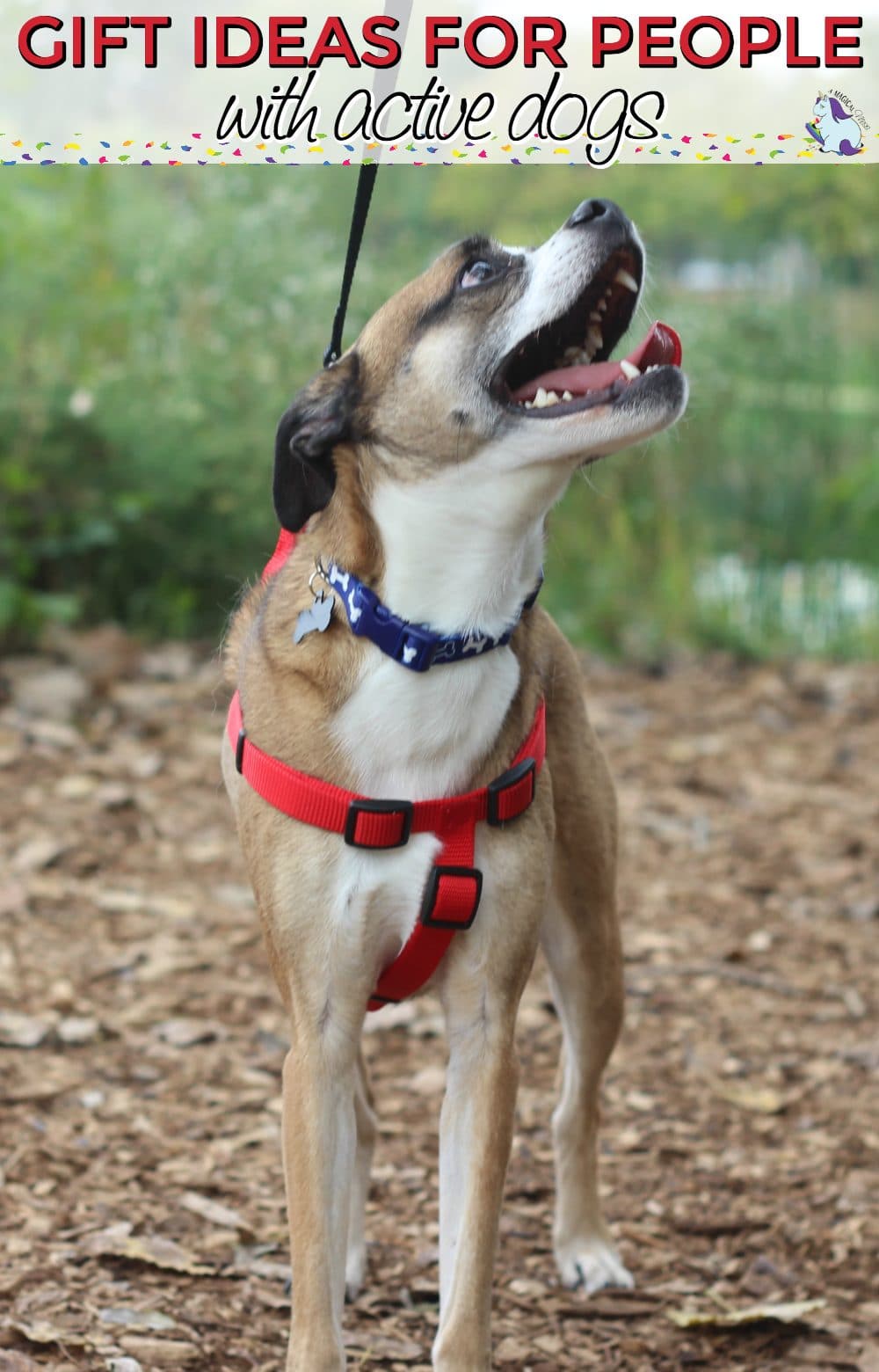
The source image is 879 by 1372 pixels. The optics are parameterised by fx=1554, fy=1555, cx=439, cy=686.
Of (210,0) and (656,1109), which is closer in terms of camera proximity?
(656,1109)

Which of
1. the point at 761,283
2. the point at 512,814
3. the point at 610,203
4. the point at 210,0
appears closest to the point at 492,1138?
the point at 512,814

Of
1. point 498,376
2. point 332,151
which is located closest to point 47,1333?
point 498,376

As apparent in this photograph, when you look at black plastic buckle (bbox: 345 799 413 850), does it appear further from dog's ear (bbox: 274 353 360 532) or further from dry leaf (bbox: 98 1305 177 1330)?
dry leaf (bbox: 98 1305 177 1330)

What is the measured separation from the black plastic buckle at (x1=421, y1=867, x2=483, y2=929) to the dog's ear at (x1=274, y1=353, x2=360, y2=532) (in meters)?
0.71

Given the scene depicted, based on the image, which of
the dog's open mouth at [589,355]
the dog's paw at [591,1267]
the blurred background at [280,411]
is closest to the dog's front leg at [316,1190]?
the dog's paw at [591,1267]

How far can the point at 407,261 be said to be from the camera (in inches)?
363

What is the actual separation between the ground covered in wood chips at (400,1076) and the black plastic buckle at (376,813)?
1068 millimetres

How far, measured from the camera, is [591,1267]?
11.5ft

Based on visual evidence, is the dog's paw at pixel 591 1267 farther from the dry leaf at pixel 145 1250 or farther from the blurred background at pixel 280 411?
the blurred background at pixel 280 411

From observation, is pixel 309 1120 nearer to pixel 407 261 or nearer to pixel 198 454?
pixel 198 454

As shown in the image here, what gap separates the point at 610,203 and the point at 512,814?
1.08 meters

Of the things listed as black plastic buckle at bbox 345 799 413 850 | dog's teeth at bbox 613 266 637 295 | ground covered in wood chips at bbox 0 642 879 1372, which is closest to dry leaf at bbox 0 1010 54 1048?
ground covered in wood chips at bbox 0 642 879 1372

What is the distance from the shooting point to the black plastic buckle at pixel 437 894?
2691mm

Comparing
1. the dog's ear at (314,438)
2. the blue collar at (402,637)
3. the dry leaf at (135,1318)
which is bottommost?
the dry leaf at (135,1318)
